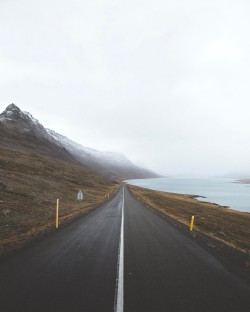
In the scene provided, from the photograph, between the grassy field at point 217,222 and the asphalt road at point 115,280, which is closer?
the asphalt road at point 115,280

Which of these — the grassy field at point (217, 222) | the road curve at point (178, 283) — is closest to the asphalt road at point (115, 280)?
the road curve at point (178, 283)

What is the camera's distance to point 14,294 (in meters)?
5.96

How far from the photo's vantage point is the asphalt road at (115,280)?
568 cm

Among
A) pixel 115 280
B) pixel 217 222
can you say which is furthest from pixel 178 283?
pixel 217 222

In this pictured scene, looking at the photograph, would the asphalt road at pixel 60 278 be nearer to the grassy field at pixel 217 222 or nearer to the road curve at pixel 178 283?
the road curve at pixel 178 283

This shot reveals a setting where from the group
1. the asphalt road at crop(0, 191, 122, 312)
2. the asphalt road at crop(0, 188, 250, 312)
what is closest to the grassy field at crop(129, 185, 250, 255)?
the asphalt road at crop(0, 188, 250, 312)

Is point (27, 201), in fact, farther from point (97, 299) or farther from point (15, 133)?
point (15, 133)

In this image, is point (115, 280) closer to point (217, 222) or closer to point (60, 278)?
point (60, 278)

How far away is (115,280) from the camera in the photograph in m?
7.10

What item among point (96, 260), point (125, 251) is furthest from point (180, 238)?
point (96, 260)

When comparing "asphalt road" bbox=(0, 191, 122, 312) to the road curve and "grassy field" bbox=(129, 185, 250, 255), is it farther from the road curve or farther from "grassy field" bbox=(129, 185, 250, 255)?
"grassy field" bbox=(129, 185, 250, 255)

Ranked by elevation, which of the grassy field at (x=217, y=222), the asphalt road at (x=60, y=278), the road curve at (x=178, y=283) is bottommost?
the grassy field at (x=217, y=222)

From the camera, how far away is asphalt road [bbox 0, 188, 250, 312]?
568cm

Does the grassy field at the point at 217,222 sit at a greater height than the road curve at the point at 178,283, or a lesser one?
lesser
